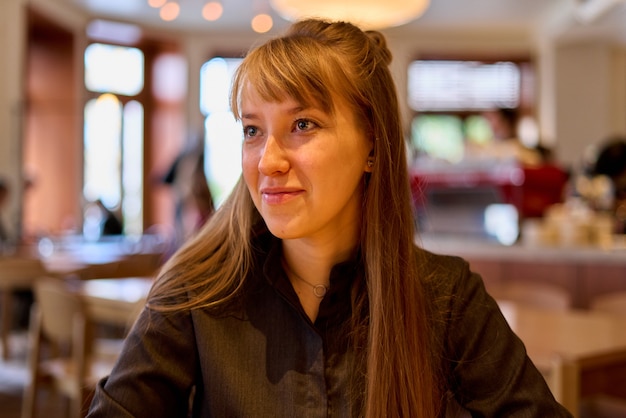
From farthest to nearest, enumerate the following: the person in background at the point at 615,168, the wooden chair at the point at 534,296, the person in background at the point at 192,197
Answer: the person in background at the point at 615,168, the person in background at the point at 192,197, the wooden chair at the point at 534,296

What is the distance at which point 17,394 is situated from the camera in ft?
15.4

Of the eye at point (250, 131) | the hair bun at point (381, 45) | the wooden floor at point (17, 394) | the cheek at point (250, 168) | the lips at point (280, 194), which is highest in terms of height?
the hair bun at point (381, 45)

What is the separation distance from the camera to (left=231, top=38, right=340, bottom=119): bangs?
1157 mm

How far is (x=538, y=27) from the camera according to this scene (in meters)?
9.87

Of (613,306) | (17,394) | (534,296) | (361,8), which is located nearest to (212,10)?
(361,8)

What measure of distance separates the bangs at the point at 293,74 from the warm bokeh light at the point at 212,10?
26.3 ft

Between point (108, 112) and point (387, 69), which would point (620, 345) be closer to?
point (387, 69)

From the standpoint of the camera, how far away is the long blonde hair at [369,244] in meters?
1.15

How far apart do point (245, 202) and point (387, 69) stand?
35 cm

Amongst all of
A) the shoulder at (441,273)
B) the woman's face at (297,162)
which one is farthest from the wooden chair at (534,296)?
the woman's face at (297,162)

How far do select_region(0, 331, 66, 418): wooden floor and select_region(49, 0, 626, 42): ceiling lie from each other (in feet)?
16.0

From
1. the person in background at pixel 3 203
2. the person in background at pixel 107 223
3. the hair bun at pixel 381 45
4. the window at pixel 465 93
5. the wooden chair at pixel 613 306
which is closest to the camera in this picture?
the hair bun at pixel 381 45

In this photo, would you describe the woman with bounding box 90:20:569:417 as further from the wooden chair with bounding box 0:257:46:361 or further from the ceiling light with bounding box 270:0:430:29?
the ceiling light with bounding box 270:0:430:29

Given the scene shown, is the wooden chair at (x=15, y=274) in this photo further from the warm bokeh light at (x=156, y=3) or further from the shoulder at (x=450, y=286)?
the warm bokeh light at (x=156, y=3)
